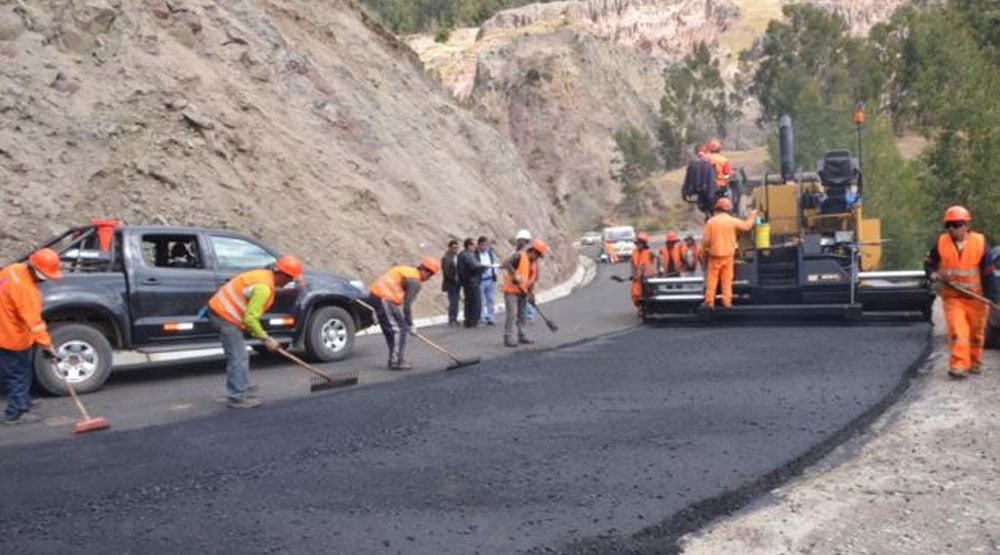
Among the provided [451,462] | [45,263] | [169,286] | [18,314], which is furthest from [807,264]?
[18,314]

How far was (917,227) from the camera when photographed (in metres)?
32.8

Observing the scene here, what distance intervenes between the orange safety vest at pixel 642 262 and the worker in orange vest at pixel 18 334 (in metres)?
10.1

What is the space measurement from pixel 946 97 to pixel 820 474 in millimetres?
27399

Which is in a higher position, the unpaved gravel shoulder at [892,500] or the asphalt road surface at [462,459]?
the asphalt road surface at [462,459]

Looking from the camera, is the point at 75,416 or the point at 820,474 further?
the point at 75,416

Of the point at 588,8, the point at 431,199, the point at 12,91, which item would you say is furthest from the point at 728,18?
the point at 12,91

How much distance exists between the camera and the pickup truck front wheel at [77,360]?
10070 mm

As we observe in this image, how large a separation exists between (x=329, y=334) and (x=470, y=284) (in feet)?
15.4

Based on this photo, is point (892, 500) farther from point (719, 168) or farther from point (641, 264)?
point (641, 264)

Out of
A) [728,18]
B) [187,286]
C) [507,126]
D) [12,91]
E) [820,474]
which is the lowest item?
[820,474]

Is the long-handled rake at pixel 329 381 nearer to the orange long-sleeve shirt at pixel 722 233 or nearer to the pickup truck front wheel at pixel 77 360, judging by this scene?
the pickup truck front wheel at pixel 77 360

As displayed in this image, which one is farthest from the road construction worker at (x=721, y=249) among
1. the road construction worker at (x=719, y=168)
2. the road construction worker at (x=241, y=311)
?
the road construction worker at (x=241, y=311)

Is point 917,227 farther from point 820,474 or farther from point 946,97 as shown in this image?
point 820,474

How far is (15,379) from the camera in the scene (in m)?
8.72
